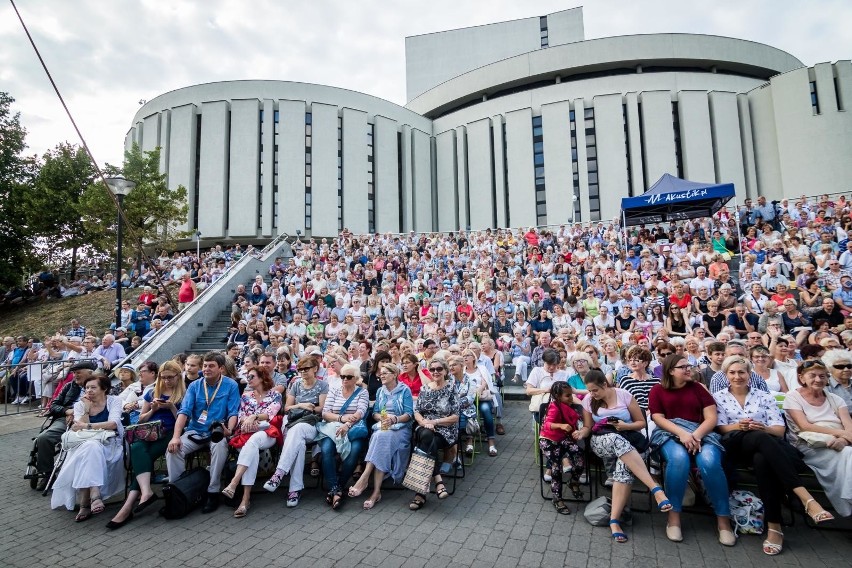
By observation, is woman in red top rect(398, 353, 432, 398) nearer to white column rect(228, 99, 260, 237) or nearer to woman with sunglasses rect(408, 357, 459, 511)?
woman with sunglasses rect(408, 357, 459, 511)

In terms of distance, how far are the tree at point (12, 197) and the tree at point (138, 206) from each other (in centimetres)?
309

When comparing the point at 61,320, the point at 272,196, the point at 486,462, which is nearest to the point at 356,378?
the point at 486,462

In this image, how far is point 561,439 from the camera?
4.39m

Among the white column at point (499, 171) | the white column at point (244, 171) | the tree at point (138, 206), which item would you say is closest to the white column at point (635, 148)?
the white column at point (499, 171)

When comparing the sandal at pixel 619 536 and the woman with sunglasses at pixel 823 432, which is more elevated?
the woman with sunglasses at pixel 823 432

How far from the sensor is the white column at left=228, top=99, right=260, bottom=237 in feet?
111

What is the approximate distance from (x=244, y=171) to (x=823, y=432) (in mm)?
36912

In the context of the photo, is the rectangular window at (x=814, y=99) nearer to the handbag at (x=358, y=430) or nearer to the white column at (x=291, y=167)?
the white column at (x=291, y=167)

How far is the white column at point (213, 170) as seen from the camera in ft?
111

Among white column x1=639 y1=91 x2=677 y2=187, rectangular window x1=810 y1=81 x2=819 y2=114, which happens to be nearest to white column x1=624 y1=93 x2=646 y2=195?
white column x1=639 y1=91 x2=677 y2=187

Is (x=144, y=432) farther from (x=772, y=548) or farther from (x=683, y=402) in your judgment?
(x=772, y=548)

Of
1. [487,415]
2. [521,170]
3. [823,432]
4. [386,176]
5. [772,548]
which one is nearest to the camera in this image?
[772,548]

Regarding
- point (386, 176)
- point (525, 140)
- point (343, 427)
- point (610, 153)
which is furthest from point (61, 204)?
point (610, 153)

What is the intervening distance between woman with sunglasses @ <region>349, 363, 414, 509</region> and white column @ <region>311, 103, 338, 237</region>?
30987 millimetres
